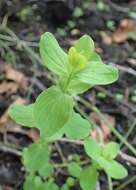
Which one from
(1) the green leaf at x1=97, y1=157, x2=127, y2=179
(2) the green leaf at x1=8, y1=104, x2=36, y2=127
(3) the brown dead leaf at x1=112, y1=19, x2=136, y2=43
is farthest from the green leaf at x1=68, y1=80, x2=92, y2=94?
(3) the brown dead leaf at x1=112, y1=19, x2=136, y2=43

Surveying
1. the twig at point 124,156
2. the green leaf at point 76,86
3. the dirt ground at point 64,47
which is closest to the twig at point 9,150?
the dirt ground at point 64,47

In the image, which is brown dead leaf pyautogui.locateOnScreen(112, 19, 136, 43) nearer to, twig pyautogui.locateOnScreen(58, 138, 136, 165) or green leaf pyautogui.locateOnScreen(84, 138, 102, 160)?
twig pyautogui.locateOnScreen(58, 138, 136, 165)

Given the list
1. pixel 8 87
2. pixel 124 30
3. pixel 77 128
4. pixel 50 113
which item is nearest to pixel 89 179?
pixel 77 128

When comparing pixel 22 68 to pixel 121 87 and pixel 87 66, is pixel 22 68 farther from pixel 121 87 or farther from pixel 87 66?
pixel 87 66

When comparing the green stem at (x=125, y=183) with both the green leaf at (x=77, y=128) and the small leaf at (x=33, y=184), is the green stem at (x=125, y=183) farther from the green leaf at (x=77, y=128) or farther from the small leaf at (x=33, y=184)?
the green leaf at (x=77, y=128)

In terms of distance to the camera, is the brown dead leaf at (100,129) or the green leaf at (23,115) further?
the brown dead leaf at (100,129)

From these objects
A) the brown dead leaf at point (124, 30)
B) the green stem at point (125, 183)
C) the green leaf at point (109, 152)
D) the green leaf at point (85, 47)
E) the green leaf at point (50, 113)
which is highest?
the green leaf at point (85, 47)

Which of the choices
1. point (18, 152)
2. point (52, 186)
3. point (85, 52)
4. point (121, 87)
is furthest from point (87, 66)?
point (121, 87)
